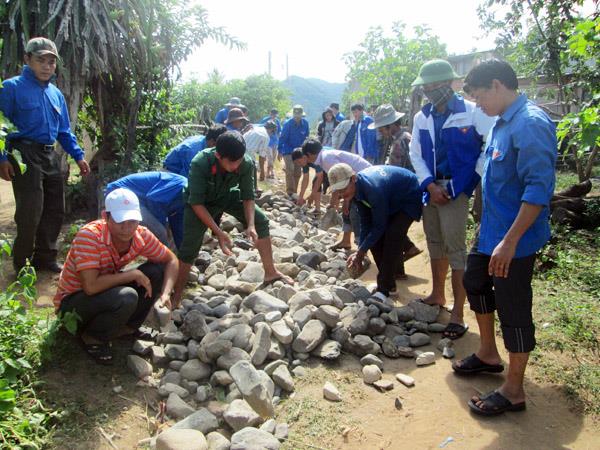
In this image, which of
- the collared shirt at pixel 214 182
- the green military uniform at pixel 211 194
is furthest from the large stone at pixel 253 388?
the collared shirt at pixel 214 182

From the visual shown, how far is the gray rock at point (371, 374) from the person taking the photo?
3.30 metres

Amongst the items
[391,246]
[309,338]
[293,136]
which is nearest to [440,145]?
[391,246]

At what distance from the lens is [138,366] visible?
322 centimetres

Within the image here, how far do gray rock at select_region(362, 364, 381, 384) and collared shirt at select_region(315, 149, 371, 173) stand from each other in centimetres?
290

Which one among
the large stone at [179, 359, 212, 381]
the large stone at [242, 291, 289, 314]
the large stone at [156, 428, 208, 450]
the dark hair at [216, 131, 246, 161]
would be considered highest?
the dark hair at [216, 131, 246, 161]

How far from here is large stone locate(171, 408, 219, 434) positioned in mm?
2768

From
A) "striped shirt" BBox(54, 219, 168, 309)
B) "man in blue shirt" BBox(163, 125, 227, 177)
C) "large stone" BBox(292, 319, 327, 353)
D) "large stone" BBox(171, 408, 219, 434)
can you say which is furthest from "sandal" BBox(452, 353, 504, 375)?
"man in blue shirt" BBox(163, 125, 227, 177)

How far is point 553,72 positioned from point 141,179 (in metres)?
7.78

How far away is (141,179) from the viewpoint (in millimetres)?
4309

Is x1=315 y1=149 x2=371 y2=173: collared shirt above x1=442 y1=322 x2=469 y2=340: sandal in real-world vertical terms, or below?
above

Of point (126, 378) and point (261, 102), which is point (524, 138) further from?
point (261, 102)

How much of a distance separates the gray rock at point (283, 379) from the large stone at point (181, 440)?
705mm

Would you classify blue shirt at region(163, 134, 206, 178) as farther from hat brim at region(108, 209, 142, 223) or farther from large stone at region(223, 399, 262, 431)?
large stone at region(223, 399, 262, 431)

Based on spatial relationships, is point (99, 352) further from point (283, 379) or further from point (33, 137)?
point (33, 137)
